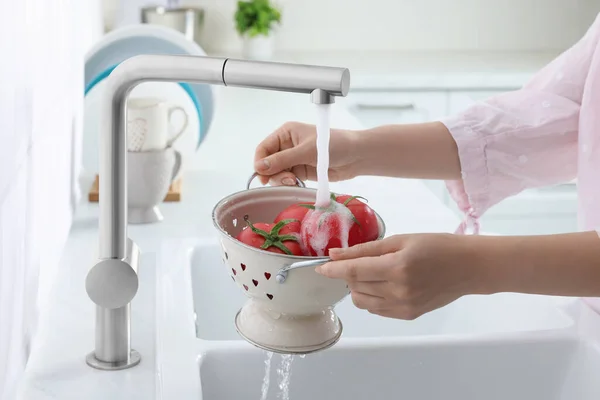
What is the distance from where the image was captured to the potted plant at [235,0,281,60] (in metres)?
3.00

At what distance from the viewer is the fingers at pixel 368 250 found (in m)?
0.66

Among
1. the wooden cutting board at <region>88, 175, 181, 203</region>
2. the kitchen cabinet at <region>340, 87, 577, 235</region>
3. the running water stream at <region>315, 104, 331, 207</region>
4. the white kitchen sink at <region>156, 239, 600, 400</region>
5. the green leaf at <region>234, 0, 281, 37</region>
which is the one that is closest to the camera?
the running water stream at <region>315, 104, 331, 207</region>

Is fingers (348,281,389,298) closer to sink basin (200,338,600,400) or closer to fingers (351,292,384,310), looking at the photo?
fingers (351,292,384,310)

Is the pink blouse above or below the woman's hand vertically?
above

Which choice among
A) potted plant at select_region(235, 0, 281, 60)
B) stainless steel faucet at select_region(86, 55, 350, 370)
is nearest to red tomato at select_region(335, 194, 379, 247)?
stainless steel faucet at select_region(86, 55, 350, 370)

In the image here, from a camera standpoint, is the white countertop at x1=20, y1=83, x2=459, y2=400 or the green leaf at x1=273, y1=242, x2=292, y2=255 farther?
the white countertop at x1=20, y1=83, x2=459, y2=400

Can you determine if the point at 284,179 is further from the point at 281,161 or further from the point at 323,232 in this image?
the point at 323,232

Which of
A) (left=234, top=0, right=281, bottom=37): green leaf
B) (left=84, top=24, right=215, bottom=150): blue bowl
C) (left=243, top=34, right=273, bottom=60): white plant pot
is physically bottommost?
(left=84, top=24, right=215, bottom=150): blue bowl

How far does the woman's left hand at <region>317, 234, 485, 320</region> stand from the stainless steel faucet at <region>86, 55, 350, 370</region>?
0.44ft

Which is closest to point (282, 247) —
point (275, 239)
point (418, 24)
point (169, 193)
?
point (275, 239)

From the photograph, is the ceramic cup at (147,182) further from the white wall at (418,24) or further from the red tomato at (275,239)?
the white wall at (418,24)

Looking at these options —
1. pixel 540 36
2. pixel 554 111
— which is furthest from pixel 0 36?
pixel 540 36

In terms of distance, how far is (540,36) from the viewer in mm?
3414

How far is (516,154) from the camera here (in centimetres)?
114
